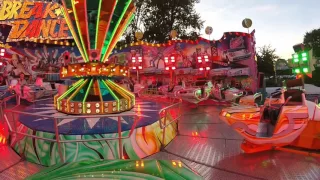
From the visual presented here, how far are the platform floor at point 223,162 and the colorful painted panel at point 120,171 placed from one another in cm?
192

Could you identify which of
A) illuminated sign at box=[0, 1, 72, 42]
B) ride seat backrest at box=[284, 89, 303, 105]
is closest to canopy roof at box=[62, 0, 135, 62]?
ride seat backrest at box=[284, 89, 303, 105]

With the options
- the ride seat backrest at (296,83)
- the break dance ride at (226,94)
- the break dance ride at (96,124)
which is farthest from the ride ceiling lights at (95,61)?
the break dance ride at (226,94)

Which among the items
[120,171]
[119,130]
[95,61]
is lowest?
[119,130]

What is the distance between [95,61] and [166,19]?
948 inches

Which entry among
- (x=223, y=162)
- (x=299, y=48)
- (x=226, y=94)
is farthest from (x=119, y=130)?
(x=226, y=94)

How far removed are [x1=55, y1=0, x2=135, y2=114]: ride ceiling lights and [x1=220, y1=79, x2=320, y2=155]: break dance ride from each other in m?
3.16

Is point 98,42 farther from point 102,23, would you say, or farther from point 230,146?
point 230,146

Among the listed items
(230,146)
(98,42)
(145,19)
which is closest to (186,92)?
(98,42)

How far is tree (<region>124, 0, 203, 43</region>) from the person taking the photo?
30.1m

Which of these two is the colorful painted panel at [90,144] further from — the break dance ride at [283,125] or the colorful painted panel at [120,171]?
the colorful painted panel at [120,171]

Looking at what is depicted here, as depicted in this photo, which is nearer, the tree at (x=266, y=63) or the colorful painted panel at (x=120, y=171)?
the colorful painted panel at (x=120, y=171)

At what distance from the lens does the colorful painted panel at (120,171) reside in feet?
6.82

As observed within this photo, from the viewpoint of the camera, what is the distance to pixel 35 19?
836 inches

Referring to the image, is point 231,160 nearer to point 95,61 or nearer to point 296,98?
point 296,98
